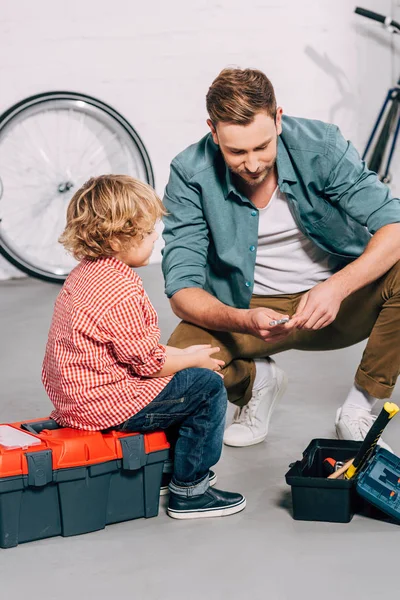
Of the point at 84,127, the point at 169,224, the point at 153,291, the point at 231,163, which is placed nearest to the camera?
the point at 231,163

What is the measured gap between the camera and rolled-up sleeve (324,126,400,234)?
252cm

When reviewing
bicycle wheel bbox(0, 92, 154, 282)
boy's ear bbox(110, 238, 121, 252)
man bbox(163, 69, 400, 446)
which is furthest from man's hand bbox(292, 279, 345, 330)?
bicycle wheel bbox(0, 92, 154, 282)

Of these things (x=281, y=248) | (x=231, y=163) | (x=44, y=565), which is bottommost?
(x=44, y=565)

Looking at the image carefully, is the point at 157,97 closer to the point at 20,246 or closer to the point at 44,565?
the point at 20,246

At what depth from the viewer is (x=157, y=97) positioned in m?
5.05

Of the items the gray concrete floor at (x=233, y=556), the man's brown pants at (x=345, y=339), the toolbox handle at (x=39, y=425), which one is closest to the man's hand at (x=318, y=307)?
the man's brown pants at (x=345, y=339)

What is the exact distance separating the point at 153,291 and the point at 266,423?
186 centimetres

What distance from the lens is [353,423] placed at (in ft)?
8.26

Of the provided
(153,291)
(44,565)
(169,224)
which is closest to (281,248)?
(169,224)

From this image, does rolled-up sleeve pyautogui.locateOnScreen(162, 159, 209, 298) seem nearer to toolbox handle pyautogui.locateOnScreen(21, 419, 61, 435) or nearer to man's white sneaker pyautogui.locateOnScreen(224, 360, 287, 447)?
man's white sneaker pyautogui.locateOnScreen(224, 360, 287, 447)

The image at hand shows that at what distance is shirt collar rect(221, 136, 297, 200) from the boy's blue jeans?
23.1 inches

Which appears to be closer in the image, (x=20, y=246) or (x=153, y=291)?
(x=153, y=291)

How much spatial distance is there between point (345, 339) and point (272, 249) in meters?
0.32

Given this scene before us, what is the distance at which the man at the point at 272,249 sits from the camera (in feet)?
7.87
